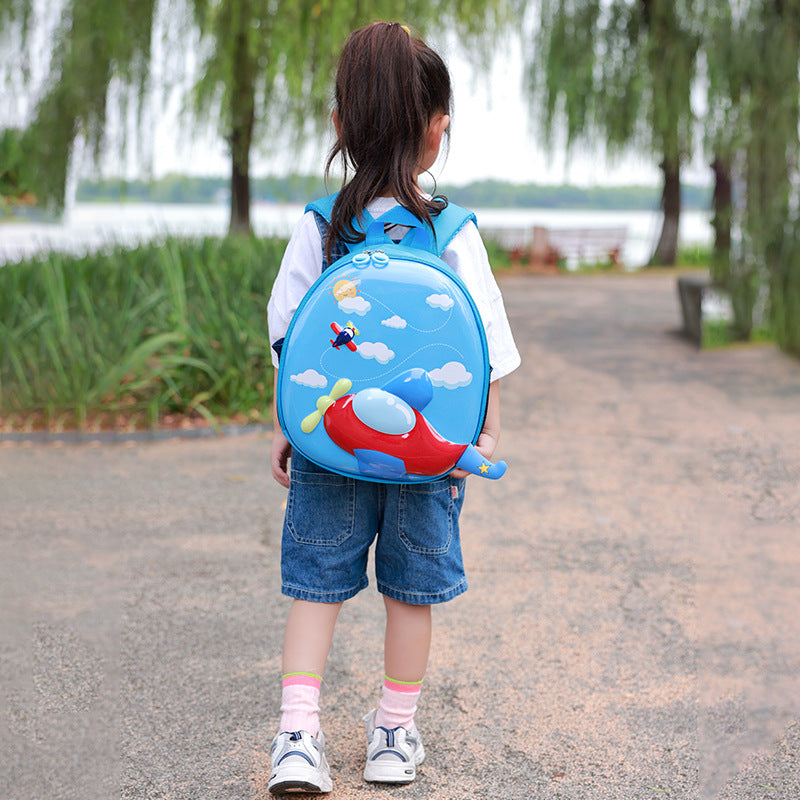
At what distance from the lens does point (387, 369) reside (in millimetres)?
1754

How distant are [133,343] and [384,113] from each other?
3.86 m

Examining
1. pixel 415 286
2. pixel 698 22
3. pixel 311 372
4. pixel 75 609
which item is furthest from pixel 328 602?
pixel 698 22

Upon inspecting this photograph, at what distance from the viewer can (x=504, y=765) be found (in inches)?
81.1

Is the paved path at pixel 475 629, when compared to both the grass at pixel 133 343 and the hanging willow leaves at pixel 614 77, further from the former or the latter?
the hanging willow leaves at pixel 614 77

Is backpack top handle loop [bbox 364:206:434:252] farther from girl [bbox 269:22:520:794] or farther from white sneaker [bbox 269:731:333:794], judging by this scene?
white sneaker [bbox 269:731:333:794]

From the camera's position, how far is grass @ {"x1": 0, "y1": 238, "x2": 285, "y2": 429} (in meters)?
5.15

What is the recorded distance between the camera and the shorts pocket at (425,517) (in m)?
1.86

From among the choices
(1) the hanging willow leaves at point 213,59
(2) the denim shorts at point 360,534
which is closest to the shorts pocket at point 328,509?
(2) the denim shorts at point 360,534

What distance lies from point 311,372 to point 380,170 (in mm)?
418

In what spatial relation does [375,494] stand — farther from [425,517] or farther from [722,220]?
[722,220]

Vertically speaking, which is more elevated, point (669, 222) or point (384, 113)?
point (384, 113)

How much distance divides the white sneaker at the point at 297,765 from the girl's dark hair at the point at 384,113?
97cm

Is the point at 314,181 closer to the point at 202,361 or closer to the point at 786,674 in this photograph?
the point at 202,361

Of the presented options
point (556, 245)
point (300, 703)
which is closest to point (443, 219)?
point (300, 703)
